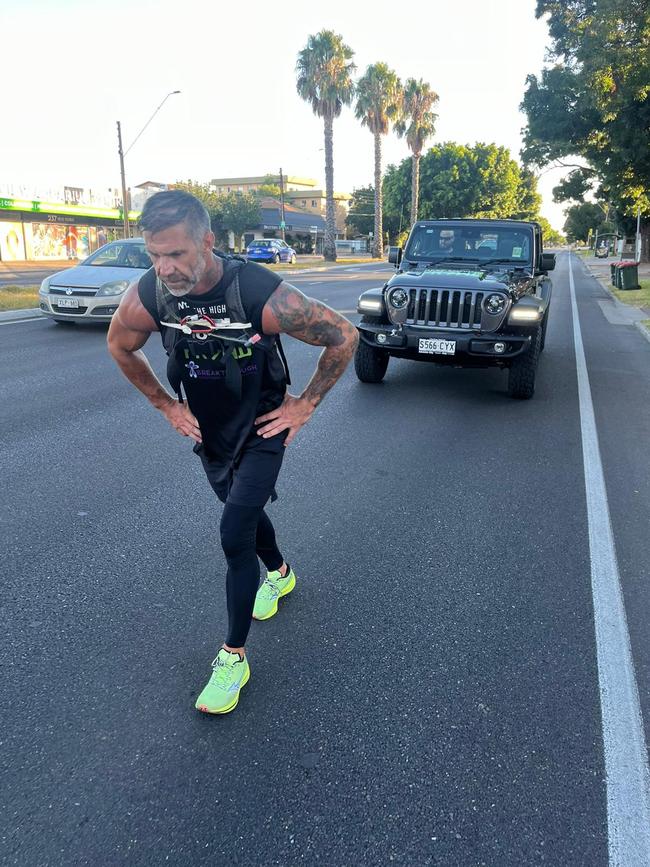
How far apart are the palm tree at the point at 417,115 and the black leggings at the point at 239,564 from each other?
4900 centimetres

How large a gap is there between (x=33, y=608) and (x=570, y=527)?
320 centimetres

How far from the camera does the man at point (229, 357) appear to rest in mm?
2266

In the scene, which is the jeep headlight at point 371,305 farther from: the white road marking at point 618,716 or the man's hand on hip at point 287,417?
the man's hand on hip at point 287,417

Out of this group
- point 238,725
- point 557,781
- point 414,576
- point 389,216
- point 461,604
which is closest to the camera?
point 557,781

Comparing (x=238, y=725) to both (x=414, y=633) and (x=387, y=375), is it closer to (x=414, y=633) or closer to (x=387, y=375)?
(x=414, y=633)

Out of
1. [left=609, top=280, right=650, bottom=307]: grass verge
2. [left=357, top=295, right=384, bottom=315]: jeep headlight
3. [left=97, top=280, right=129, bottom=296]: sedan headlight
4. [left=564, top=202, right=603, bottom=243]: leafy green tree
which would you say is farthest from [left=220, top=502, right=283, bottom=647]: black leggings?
[left=564, top=202, right=603, bottom=243]: leafy green tree

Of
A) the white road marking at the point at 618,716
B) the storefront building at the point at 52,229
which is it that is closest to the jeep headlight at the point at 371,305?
the white road marking at the point at 618,716

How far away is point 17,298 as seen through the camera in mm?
15578

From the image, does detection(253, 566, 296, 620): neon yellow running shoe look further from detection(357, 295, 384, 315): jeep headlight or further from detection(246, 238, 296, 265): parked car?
detection(246, 238, 296, 265): parked car

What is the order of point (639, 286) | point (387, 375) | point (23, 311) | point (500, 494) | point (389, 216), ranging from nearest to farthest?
point (500, 494)
point (387, 375)
point (23, 311)
point (639, 286)
point (389, 216)

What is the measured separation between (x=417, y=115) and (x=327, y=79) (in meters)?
12.3

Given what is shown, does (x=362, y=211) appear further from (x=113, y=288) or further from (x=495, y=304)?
(x=495, y=304)

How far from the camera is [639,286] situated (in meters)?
24.5

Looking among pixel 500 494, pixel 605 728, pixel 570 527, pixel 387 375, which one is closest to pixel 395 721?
pixel 605 728
